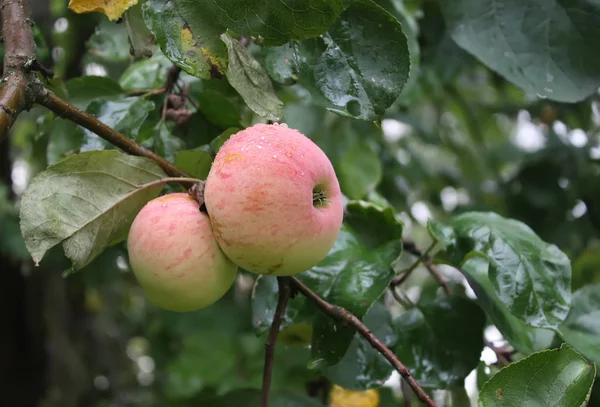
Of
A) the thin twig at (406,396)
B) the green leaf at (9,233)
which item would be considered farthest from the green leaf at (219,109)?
the green leaf at (9,233)

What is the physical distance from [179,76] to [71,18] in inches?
23.8

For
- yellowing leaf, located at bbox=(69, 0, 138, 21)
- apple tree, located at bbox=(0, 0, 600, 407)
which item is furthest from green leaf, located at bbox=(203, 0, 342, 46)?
yellowing leaf, located at bbox=(69, 0, 138, 21)

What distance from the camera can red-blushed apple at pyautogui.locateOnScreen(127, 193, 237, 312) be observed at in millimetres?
620

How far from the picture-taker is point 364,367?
902mm

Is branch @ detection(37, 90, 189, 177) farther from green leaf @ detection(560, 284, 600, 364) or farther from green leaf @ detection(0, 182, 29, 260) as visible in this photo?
green leaf @ detection(0, 182, 29, 260)

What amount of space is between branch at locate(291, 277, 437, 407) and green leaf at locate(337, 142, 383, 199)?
0.53 m

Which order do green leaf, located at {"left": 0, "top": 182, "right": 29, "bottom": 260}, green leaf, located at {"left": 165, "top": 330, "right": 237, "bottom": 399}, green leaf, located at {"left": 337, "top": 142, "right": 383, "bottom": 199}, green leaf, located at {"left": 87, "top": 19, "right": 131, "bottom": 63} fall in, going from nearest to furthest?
1. green leaf, located at {"left": 87, "top": 19, "right": 131, "bottom": 63}
2. green leaf, located at {"left": 337, "top": 142, "right": 383, "bottom": 199}
3. green leaf, located at {"left": 0, "top": 182, "right": 29, "bottom": 260}
4. green leaf, located at {"left": 165, "top": 330, "right": 237, "bottom": 399}

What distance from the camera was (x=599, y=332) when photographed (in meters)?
0.92

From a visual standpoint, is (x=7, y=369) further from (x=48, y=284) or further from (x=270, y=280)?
(x=270, y=280)

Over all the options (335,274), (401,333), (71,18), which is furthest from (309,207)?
(71,18)

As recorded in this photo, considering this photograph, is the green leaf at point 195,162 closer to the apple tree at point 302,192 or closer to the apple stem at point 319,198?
the apple tree at point 302,192

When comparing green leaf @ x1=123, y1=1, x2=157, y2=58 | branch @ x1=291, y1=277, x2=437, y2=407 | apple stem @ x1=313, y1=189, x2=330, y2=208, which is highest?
green leaf @ x1=123, y1=1, x2=157, y2=58

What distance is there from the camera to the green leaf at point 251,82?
681 mm

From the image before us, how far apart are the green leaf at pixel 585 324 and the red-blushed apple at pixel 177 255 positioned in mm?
569
